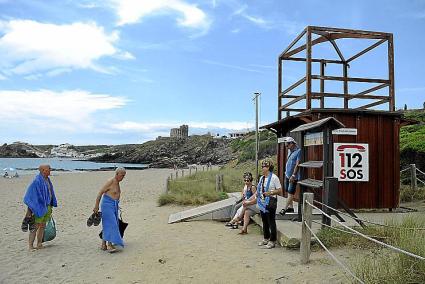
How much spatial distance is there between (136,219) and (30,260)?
4774 millimetres

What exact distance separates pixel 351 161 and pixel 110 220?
20.0 ft

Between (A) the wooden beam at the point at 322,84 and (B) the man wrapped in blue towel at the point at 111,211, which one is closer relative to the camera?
(B) the man wrapped in blue towel at the point at 111,211

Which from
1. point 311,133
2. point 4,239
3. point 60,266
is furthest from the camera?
point 4,239

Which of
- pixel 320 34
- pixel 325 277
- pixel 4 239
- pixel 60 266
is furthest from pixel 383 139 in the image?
pixel 4 239

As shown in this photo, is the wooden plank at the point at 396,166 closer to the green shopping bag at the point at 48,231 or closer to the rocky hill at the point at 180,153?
the green shopping bag at the point at 48,231

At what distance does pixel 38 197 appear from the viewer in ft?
25.7

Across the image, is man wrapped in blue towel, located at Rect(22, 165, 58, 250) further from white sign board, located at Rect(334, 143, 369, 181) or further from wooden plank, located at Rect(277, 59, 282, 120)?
wooden plank, located at Rect(277, 59, 282, 120)

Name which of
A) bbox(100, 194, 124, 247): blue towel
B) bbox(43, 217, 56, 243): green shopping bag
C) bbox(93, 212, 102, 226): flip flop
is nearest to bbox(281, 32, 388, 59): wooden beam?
bbox(100, 194, 124, 247): blue towel

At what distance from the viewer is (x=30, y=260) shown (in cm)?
734

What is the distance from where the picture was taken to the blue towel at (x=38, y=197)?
777 centimetres

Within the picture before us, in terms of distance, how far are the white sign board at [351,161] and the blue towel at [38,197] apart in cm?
662

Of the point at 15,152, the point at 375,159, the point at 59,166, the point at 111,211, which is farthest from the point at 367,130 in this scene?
the point at 15,152

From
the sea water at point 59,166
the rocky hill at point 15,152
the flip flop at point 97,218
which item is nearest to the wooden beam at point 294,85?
the flip flop at point 97,218

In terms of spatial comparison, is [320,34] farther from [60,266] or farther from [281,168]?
[60,266]
